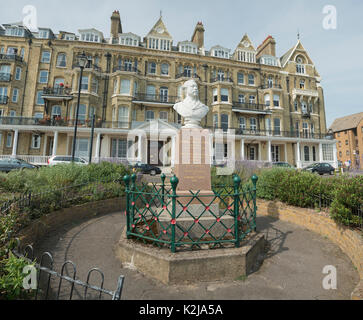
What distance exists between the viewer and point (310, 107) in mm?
30516

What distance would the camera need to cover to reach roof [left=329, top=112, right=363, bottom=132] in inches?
1838

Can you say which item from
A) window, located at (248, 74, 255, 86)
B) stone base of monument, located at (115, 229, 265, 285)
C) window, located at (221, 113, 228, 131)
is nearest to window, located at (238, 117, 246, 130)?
window, located at (221, 113, 228, 131)

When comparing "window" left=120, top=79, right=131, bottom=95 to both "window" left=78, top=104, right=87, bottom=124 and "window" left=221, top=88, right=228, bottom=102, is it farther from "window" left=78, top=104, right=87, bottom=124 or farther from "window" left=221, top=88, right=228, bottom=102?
"window" left=221, top=88, right=228, bottom=102

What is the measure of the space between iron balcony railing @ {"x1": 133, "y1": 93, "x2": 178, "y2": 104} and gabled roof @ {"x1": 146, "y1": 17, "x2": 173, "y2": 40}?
29.2 ft

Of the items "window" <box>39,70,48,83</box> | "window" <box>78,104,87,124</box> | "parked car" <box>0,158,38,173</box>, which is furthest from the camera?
"window" <box>39,70,48,83</box>

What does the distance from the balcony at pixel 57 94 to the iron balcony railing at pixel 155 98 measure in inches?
319

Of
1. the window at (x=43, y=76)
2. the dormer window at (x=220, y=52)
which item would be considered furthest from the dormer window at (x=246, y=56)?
the window at (x=43, y=76)

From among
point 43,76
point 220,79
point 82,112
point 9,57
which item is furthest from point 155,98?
point 9,57

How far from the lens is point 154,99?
83.7 ft

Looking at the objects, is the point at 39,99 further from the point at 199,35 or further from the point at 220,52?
the point at 220,52

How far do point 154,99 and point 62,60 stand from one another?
42.7ft

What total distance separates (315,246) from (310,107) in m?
32.8
